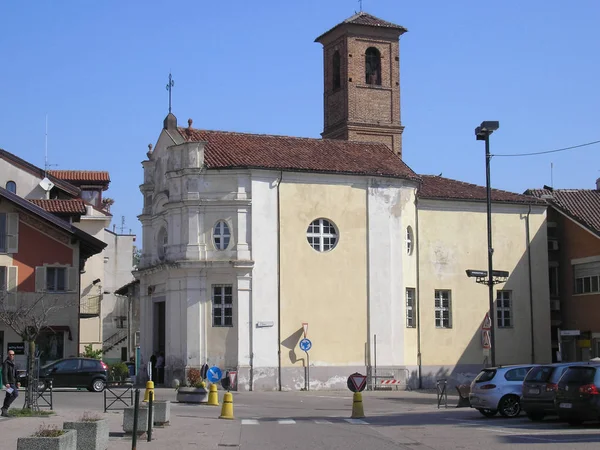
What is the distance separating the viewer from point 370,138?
186 ft

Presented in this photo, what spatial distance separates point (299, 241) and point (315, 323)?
362 cm

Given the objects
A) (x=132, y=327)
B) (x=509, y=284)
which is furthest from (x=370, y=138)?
(x=132, y=327)

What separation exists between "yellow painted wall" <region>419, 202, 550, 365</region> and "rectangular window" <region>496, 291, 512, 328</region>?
0.82 feet

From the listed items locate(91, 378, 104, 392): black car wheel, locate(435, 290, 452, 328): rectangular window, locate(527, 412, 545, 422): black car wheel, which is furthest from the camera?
locate(435, 290, 452, 328): rectangular window

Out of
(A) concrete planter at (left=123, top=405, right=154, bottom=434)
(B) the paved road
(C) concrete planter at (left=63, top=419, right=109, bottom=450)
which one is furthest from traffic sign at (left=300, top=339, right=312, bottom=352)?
(C) concrete planter at (left=63, top=419, right=109, bottom=450)

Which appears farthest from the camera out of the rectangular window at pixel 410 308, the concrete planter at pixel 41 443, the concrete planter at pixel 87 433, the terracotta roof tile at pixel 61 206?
the terracotta roof tile at pixel 61 206

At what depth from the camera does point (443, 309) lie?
46875 millimetres

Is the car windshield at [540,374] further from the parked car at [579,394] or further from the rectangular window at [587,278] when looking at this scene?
the rectangular window at [587,278]

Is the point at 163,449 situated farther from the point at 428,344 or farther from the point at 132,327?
the point at 132,327

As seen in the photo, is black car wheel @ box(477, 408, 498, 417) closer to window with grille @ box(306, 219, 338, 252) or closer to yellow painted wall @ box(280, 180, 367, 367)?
yellow painted wall @ box(280, 180, 367, 367)

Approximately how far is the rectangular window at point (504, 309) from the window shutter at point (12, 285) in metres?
22.9

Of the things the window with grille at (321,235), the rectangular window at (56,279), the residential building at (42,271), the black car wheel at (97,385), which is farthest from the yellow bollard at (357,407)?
the rectangular window at (56,279)

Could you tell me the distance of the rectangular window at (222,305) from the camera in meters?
42.4

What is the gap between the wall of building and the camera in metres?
46.3
